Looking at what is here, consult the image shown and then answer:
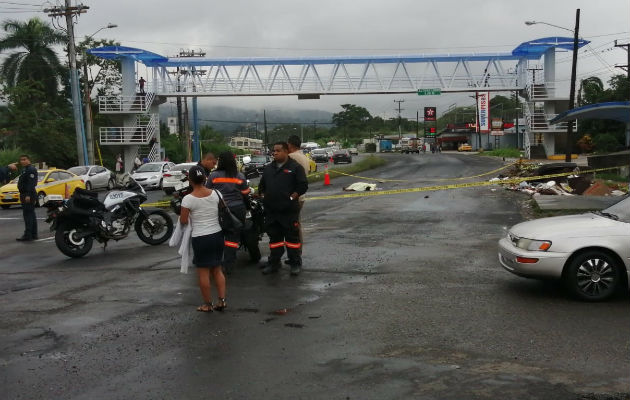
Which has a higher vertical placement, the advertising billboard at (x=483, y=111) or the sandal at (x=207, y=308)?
the advertising billboard at (x=483, y=111)

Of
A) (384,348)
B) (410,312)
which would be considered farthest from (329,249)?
(384,348)

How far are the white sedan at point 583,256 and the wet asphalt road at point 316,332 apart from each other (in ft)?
0.76

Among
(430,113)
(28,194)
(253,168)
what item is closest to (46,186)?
(28,194)

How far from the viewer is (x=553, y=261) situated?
7.34m

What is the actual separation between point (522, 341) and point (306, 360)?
6.57ft

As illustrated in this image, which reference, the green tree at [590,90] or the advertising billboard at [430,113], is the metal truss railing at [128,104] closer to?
the green tree at [590,90]

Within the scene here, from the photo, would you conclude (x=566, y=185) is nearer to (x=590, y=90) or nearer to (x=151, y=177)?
(x=151, y=177)

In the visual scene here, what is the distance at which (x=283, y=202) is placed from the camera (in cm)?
896

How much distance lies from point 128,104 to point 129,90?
1101mm

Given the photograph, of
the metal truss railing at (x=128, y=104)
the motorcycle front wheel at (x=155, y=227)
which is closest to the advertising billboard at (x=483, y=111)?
the metal truss railing at (x=128, y=104)

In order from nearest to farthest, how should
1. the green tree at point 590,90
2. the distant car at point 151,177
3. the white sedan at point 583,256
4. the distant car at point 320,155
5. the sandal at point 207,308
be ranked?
the sandal at point 207,308 → the white sedan at point 583,256 → the distant car at point 151,177 → the distant car at point 320,155 → the green tree at point 590,90

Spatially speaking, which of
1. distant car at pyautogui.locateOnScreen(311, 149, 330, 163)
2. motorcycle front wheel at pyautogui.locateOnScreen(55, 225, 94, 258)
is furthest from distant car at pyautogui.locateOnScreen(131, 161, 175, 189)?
distant car at pyautogui.locateOnScreen(311, 149, 330, 163)

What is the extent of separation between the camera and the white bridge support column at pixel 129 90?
158 feet

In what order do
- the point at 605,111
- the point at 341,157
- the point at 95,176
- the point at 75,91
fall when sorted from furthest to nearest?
the point at 341,157
the point at 75,91
the point at 95,176
the point at 605,111
